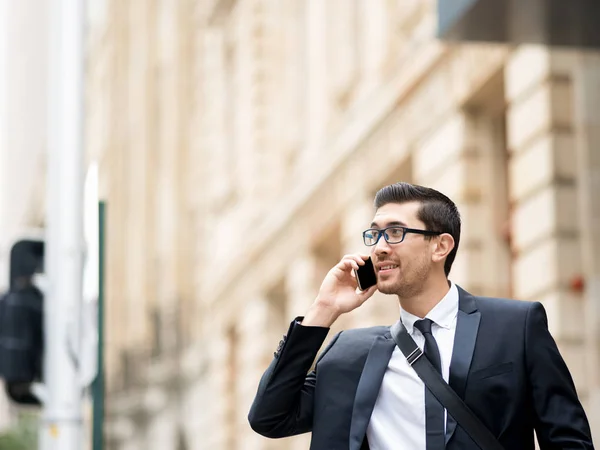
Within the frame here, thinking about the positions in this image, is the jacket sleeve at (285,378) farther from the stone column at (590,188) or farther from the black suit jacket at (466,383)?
the stone column at (590,188)

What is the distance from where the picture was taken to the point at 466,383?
158 inches

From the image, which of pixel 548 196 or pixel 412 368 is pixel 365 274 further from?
pixel 548 196

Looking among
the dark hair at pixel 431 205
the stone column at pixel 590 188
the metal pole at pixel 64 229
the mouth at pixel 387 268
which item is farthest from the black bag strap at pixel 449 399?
the stone column at pixel 590 188

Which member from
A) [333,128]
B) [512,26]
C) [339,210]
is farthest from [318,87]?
[512,26]

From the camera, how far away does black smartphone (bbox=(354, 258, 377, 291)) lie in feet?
14.2

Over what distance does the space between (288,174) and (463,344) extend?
20.1 meters

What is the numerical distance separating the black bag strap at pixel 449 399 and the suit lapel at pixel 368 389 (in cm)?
9

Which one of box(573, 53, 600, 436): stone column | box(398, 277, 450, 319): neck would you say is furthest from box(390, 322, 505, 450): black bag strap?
box(573, 53, 600, 436): stone column

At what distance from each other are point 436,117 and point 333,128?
5372 millimetres

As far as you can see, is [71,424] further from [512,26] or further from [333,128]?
[333,128]

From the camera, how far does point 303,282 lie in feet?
70.3

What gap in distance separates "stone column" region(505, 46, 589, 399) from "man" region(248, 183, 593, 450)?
25.8 ft

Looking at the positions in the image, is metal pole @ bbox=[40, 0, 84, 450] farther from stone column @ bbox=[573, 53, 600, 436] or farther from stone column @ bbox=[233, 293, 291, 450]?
stone column @ bbox=[233, 293, 291, 450]

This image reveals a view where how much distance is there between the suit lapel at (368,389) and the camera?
4133 millimetres
